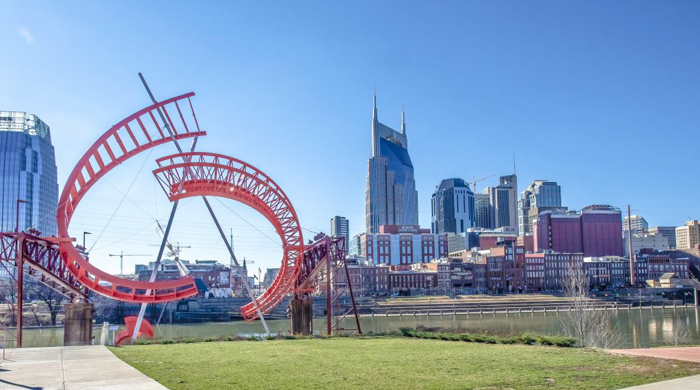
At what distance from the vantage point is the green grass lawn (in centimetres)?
1444

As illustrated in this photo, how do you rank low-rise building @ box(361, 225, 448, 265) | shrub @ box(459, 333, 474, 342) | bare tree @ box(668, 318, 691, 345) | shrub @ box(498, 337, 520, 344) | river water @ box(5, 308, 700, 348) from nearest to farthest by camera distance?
shrub @ box(498, 337, 520, 344) → shrub @ box(459, 333, 474, 342) → bare tree @ box(668, 318, 691, 345) → river water @ box(5, 308, 700, 348) → low-rise building @ box(361, 225, 448, 265)

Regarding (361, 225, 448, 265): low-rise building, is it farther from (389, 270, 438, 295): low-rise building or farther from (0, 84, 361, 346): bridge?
(0, 84, 361, 346): bridge

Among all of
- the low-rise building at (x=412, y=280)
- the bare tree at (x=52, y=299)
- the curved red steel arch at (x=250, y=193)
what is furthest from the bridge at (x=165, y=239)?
the low-rise building at (x=412, y=280)

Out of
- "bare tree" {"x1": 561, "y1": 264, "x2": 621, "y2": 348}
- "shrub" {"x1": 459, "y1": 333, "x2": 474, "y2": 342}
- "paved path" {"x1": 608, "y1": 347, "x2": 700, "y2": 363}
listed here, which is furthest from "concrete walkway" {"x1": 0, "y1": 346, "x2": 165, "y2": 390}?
"bare tree" {"x1": 561, "y1": 264, "x2": 621, "y2": 348}

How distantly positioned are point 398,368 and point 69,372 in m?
8.44

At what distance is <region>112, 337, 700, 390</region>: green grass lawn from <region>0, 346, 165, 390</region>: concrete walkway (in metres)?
0.59

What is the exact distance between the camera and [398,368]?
673 inches

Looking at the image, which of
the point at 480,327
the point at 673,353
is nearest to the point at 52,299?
the point at 480,327

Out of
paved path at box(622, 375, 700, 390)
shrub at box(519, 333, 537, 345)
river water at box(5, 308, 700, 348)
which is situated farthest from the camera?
river water at box(5, 308, 700, 348)

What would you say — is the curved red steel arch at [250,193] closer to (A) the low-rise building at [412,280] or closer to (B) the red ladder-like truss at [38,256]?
(B) the red ladder-like truss at [38,256]

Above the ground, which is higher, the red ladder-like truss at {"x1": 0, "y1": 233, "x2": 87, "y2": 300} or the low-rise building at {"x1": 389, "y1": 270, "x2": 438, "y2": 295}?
the red ladder-like truss at {"x1": 0, "y1": 233, "x2": 87, "y2": 300}

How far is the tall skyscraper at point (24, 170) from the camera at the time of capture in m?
166

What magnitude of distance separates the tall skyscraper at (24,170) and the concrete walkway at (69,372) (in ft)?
528

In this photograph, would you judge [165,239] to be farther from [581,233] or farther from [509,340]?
[581,233]
